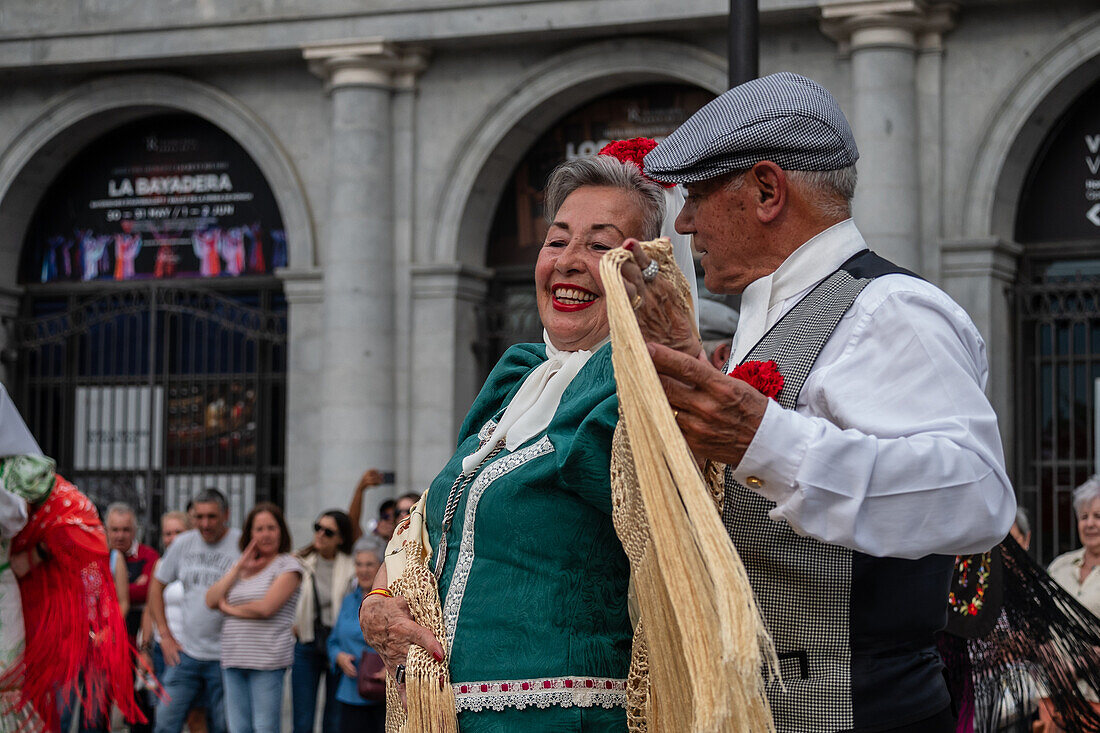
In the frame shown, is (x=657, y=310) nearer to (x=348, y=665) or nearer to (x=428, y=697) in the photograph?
(x=428, y=697)

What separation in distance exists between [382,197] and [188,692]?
519 centimetres

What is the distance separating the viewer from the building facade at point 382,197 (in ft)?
39.6

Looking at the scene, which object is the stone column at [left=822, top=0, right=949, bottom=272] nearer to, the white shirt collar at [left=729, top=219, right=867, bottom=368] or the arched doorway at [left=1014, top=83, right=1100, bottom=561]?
the arched doorway at [left=1014, top=83, right=1100, bottom=561]

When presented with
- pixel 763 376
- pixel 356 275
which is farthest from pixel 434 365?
pixel 763 376

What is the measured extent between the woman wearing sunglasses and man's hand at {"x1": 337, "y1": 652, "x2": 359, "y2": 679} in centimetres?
67

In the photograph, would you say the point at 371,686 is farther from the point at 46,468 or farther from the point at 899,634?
the point at 899,634

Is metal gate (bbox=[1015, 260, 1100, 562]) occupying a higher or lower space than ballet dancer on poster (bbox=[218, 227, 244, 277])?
lower

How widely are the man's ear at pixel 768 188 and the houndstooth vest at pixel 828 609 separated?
175 millimetres

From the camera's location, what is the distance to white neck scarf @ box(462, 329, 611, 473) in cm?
312

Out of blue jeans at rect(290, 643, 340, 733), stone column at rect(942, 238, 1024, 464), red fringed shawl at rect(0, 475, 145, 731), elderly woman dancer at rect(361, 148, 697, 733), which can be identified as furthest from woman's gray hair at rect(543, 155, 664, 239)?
stone column at rect(942, 238, 1024, 464)

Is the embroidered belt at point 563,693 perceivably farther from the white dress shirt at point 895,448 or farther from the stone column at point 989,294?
the stone column at point 989,294

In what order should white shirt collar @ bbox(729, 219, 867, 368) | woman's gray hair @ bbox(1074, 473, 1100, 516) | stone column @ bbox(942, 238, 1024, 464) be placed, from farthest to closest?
stone column @ bbox(942, 238, 1024, 464) < woman's gray hair @ bbox(1074, 473, 1100, 516) < white shirt collar @ bbox(729, 219, 867, 368)

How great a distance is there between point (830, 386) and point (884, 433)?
0.49 ft

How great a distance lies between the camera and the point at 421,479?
1342 centimetres
